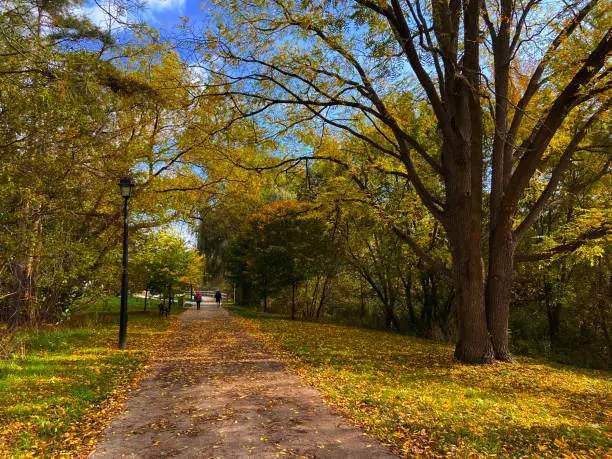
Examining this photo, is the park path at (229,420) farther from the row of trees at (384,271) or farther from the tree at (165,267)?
the tree at (165,267)

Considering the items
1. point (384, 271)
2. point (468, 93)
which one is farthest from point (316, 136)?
point (384, 271)

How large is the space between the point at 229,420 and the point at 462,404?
3249 mm

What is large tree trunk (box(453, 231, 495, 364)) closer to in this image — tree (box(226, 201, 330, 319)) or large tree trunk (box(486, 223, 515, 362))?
large tree trunk (box(486, 223, 515, 362))

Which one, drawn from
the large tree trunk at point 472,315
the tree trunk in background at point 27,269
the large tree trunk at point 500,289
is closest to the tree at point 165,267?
the tree trunk in background at point 27,269

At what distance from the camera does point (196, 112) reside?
11.6 meters

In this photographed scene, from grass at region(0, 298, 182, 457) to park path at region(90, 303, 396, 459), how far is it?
36cm

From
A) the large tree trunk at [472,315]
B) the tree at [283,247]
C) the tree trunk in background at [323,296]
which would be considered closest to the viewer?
the large tree trunk at [472,315]

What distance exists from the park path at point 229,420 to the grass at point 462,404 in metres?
0.43

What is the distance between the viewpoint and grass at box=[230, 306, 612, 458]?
4.41m

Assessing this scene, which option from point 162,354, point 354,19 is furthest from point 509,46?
point 162,354

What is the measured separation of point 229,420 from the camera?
5051 millimetres

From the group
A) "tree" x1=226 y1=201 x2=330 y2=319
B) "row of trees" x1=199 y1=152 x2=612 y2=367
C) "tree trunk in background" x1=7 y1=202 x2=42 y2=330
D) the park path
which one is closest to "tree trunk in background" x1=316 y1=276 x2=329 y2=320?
"row of trees" x1=199 y1=152 x2=612 y2=367

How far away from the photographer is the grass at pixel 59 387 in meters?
4.44

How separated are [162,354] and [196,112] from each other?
6.52 m
